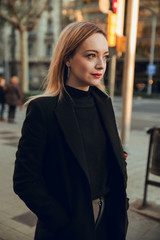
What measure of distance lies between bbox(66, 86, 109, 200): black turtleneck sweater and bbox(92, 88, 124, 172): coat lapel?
0.11 ft

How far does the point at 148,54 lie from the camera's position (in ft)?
132

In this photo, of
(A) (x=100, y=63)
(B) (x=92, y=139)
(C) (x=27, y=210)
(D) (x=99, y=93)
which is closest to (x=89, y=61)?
(A) (x=100, y=63)

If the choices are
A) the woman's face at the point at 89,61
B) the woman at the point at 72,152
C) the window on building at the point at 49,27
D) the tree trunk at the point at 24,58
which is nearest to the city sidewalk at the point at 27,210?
the woman at the point at 72,152

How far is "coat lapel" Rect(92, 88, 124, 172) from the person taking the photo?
5.47 ft

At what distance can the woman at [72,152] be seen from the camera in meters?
1.45

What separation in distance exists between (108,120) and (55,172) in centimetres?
45

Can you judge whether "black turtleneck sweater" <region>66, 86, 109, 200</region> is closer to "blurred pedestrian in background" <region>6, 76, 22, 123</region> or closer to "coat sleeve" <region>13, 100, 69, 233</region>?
"coat sleeve" <region>13, 100, 69, 233</region>

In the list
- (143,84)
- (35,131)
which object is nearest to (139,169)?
(35,131)

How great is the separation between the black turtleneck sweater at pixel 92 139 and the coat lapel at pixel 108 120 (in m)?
0.03

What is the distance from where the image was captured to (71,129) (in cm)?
147

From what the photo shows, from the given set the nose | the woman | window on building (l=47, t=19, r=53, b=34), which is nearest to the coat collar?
the woman

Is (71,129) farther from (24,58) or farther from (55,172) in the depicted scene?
(24,58)

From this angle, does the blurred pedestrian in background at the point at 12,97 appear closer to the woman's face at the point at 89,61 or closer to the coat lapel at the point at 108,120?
the coat lapel at the point at 108,120

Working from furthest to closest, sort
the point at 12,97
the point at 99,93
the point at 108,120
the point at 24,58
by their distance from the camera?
the point at 24,58, the point at 12,97, the point at 99,93, the point at 108,120
